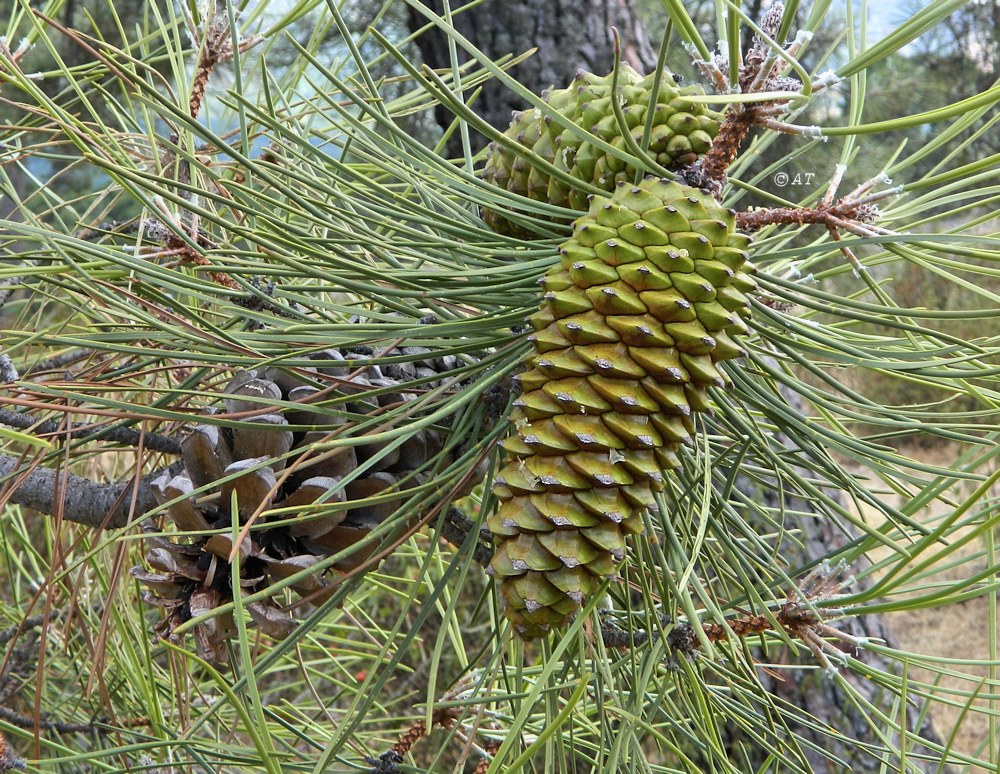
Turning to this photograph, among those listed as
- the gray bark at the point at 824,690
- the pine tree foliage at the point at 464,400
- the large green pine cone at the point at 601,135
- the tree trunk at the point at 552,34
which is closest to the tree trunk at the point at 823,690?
the gray bark at the point at 824,690

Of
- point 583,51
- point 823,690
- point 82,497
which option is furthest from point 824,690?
point 82,497

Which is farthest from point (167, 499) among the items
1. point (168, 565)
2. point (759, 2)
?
point (759, 2)

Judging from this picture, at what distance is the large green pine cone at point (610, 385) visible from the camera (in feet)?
1.00

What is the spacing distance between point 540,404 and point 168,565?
17 cm

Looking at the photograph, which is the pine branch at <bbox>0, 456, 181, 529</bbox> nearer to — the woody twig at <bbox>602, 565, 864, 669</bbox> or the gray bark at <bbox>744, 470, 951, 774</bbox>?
the woody twig at <bbox>602, 565, 864, 669</bbox>

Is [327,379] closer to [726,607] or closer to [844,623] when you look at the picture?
[726,607]

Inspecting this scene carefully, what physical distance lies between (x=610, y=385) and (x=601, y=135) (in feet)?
0.39

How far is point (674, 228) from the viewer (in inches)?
12.3

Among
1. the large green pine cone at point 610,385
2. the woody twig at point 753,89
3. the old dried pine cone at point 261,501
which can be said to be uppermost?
the woody twig at point 753,89

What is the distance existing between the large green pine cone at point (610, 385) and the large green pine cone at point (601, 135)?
0.04m

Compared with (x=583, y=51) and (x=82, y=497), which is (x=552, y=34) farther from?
(x=82, y=497)

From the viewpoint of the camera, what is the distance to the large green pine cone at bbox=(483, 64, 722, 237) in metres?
0.35

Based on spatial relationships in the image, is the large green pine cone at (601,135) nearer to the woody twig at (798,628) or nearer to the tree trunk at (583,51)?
the woody twig at (798,628)

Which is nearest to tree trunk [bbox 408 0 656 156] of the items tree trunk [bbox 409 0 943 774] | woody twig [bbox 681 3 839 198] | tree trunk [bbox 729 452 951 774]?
tree trunk [bbox 409 0 943 774]
